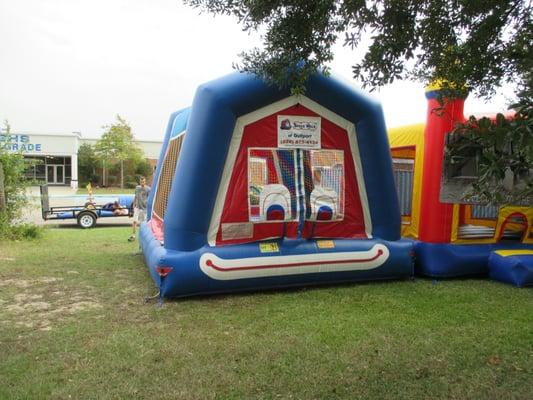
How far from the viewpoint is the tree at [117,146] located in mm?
32125

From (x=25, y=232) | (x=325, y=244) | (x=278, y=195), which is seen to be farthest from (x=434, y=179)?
(x=25, y=232)

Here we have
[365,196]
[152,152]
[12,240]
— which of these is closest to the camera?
[365,196]

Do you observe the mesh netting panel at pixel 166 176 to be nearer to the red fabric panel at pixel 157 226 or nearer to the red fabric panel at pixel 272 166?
the red fabric panel at pixel 157 226

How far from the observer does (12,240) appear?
9.22 meters

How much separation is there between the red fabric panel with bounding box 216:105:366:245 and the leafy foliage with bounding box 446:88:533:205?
3.46 m

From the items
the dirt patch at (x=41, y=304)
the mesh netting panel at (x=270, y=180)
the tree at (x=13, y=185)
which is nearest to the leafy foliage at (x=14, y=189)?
the tree at (x=13, y=185)

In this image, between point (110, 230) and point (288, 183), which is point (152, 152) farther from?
point (288, 183)

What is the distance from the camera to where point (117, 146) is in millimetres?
32250

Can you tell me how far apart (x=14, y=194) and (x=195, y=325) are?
7.49m

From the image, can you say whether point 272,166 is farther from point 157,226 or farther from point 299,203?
point 157,226

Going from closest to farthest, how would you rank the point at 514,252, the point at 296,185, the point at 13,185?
the point at 296,185 < the point at 514,252 < the point at 13,185

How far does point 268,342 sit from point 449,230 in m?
3.53

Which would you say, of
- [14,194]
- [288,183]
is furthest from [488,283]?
[14,194]

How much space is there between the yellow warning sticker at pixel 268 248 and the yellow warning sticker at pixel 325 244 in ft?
1.81
